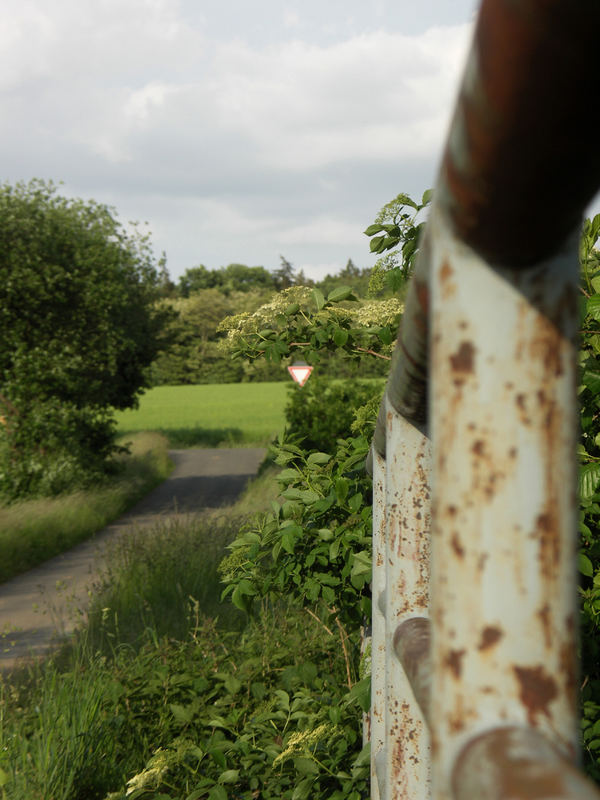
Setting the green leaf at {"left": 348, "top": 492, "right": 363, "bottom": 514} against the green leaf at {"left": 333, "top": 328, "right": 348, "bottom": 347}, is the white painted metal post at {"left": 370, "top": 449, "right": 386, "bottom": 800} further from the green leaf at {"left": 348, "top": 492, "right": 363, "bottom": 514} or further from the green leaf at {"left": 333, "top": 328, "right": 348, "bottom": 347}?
the green leaf at {"left": 333, "top": 328, "right": 348, "bottom": 347}

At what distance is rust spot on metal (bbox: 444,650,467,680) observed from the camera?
448mm

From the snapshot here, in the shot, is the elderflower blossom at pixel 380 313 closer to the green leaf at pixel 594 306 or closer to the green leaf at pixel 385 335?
the green leaf at pixel 385 335

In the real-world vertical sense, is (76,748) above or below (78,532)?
above

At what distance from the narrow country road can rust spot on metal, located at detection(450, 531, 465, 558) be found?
476 cm

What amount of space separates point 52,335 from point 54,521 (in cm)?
379

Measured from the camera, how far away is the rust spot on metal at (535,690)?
423 mm

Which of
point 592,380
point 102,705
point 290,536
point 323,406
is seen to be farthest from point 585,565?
point 323,406

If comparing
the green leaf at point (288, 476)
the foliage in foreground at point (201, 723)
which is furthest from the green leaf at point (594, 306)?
the green leaf at point (288, 476)

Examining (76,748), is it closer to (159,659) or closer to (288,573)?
(159,659)

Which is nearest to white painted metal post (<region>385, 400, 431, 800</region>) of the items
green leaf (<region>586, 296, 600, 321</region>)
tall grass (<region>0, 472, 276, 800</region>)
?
green leaf (<region>586, 296, 600, 321</region>)

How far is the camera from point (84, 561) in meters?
10.1

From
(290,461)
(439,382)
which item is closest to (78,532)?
(290,461)

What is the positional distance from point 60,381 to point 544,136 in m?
13.5

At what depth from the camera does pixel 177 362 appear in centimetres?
7556
